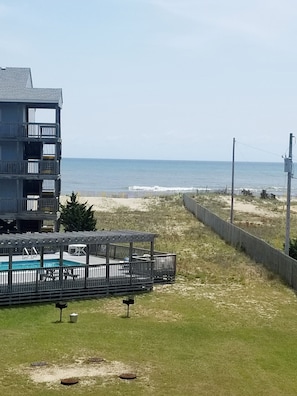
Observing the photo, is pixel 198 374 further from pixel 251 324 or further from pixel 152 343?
pixel 251 324

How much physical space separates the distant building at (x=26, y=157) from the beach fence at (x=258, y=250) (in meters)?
11.9

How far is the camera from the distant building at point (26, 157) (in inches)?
1522

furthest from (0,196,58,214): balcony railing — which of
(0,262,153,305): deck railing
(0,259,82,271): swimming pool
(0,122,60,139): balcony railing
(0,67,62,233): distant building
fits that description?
(0,262,153,305): deck railing

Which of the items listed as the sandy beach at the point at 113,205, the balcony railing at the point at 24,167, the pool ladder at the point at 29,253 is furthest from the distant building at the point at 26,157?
the sandy beach at the point at 113,205

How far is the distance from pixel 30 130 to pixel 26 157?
2.16m

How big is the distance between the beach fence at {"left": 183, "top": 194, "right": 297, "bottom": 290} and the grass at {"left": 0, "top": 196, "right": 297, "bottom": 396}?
27.6 inches

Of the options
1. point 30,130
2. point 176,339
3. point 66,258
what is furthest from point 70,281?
point 30,130

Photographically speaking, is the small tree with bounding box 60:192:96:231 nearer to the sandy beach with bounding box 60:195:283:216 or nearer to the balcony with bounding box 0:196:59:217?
the balcony with bounding box 0:196:59:217

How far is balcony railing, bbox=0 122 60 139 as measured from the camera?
39.0 meters

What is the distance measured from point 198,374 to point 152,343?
2989mm

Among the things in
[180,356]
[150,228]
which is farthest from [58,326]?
[150,228]

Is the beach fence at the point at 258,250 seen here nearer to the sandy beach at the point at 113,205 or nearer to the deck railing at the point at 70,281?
the deck railing at the point at 70,281

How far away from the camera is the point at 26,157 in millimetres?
41094

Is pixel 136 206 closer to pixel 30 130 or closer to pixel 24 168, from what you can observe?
pixel 30 130
